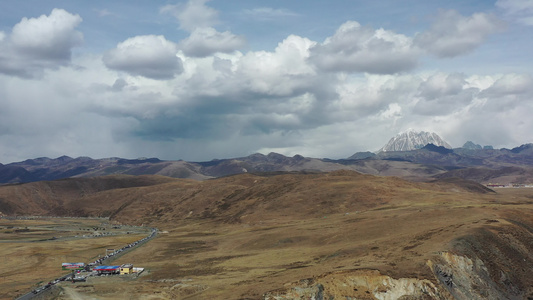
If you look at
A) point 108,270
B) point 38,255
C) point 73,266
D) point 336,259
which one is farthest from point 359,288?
point 38,255

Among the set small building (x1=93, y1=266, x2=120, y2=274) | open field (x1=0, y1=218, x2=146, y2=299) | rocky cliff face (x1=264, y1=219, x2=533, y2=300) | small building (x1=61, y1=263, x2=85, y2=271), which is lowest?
open field (x1=0, y1=218, x2=146, y2=299)

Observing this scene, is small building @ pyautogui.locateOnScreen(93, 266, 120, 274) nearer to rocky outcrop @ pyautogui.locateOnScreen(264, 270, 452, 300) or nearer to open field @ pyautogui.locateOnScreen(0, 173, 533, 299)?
open field @ pyautogui.locateOnScreen(0, 173, 533, 299)

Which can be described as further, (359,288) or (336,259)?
(336,259)

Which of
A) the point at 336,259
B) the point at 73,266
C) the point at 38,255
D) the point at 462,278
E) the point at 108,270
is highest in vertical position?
the point at 462,278

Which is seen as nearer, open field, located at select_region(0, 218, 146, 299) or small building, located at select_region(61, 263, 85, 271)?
open field, located at select_region(0, 218, 146, 299)

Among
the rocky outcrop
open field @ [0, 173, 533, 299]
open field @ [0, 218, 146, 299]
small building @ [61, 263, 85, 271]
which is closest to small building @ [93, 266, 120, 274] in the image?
open field @ [0, 173, 533, 299]

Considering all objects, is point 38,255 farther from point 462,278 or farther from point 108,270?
point 462,278

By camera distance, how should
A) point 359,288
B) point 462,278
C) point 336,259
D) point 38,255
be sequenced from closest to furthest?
point 359,288
point 462,278
point 336,259
point 38,255

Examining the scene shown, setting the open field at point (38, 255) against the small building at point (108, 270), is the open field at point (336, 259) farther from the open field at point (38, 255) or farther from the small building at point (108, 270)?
the small building at point (108, 270)

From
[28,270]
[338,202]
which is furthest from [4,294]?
[338,202]

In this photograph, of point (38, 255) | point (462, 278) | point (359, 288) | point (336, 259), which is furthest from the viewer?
point (38, 255)

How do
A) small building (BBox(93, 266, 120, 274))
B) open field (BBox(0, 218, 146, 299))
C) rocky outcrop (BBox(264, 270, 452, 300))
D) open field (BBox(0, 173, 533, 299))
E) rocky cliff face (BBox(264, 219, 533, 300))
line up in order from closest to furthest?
rocky outcrop (BBox(264, 270, 452, 300)) < rocky cliff face (BBox(264, 219, 533, 300)) < open field (BBox(0, 173, 533, 299)) < open field (BBox(0, 218, 146, 299)) < small building (BBox(93, 266, 120, 274))

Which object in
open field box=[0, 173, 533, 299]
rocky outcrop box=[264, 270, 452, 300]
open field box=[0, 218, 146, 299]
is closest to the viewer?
rocky outcrop box=[264, 270, 452, 300]
